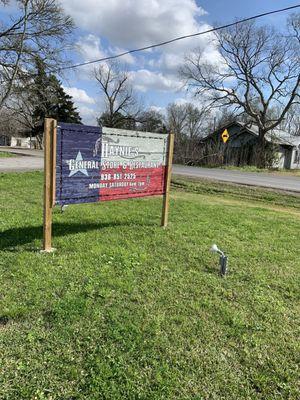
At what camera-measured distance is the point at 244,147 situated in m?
35.3

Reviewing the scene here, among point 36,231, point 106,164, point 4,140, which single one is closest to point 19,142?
point 4,140

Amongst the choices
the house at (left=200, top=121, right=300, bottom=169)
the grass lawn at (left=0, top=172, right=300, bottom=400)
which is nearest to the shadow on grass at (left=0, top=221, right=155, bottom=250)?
the grass lawn at (left=0, top=172, right=300, bottom=400)

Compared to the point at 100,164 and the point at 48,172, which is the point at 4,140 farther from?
the point at 48,172

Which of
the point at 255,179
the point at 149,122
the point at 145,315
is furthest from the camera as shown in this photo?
the point at 149,122

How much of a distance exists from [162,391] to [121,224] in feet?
13.3

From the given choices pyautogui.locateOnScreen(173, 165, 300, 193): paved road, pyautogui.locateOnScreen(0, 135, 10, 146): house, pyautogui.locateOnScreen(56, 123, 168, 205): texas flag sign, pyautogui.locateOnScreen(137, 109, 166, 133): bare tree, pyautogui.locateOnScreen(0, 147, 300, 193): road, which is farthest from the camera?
pyautogui.locateOnScreen(0, 135, 10, 146): house

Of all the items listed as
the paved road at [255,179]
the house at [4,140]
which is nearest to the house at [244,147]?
the paved road at [255,179]

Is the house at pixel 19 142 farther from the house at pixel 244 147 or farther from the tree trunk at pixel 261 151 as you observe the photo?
the tree trunk at pixel 261 151

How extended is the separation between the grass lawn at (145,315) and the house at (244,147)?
27431mm

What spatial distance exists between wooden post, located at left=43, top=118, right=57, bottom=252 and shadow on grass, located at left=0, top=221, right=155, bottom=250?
49 centimetres

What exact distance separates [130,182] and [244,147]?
104 ft

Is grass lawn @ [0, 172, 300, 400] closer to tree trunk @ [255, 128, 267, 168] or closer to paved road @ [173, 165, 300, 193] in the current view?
paved road @ [173, 165, 300, 193]

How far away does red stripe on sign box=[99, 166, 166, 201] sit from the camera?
525cm

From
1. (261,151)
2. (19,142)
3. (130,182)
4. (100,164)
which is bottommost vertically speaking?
(130,182)
